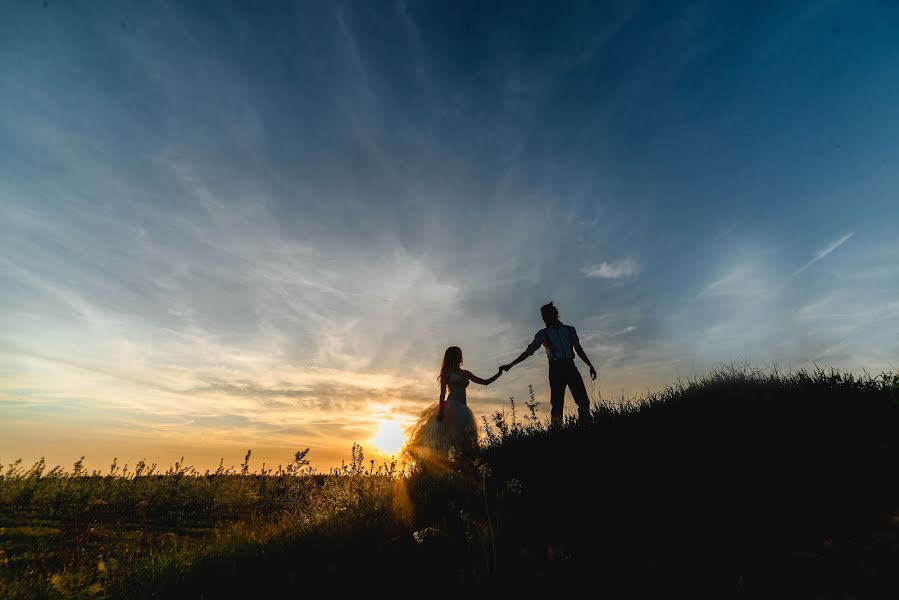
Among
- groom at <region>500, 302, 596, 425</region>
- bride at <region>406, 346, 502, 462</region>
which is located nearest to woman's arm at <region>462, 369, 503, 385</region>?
bride at <region>406, 346, 502, 462</region>

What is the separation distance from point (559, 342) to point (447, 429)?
2820mm

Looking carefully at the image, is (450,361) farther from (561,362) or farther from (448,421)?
(561,362)

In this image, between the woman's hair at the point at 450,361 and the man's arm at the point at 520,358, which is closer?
the man's arm at the point at 520,358

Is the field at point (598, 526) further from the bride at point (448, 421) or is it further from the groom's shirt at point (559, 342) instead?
the groom's shirt at point (559, 342)

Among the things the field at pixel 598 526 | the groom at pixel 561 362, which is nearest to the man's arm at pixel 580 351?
the groom at pixel 561 362

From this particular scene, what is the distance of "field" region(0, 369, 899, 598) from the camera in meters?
3.21

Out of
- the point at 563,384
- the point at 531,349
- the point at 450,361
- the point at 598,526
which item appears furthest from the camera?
the point at 450,361

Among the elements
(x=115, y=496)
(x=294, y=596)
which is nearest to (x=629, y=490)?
(x=294, y=596)

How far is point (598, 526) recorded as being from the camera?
4016 mm

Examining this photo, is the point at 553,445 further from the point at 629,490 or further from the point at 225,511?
the point at 225,511

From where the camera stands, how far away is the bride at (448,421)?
8185mm

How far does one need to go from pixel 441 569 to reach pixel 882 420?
7.09 meters

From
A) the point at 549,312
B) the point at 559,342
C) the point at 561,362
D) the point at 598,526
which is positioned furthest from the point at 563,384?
the point at 598,526

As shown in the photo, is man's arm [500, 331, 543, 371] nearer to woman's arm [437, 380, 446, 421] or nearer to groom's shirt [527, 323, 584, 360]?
groom's shirt [527, 323, 584, 360]
